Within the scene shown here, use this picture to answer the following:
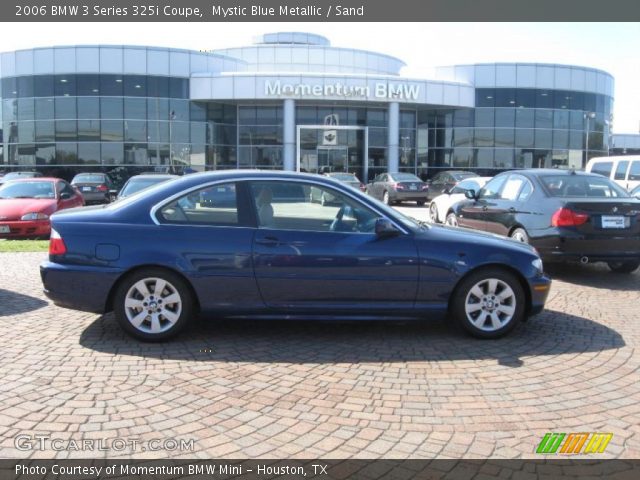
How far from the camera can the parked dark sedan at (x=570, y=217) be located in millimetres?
7938

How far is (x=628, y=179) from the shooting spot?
17.0 meters

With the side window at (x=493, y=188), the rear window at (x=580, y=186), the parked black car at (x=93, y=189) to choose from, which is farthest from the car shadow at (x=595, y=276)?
the parked black car at (x=93, y=189)

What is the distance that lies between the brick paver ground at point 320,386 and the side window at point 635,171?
12.4 metres

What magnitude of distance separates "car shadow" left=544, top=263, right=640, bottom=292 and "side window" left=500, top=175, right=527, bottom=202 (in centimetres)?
138

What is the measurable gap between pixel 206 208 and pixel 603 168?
1631cm

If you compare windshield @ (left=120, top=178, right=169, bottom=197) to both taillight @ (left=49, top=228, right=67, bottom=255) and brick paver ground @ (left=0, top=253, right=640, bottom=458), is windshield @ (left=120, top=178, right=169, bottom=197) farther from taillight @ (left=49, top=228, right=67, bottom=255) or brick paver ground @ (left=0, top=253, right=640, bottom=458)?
taillight @ (left=49, top=228, right=67, bottom=255)

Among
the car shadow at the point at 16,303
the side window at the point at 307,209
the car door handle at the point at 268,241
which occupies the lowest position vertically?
the car shadow at the point at 16,303

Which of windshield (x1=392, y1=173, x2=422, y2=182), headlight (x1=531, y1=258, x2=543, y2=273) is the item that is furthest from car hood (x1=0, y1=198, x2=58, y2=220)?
windshield (x1=392, y1=173, x2=422, y2=182)

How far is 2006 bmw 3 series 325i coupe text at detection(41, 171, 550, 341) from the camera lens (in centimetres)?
516

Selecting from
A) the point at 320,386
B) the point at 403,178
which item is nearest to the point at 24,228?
the point at 320,386

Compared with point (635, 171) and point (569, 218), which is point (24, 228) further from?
point (635, 171)

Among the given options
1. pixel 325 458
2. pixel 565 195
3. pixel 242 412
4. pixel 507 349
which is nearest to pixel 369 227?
pixel 507 349

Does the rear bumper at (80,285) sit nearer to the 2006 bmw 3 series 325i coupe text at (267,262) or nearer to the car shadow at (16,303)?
the 2006 bmw 3 series 325i coupe text at (267,262)

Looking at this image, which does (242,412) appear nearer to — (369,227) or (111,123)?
(369,227)
